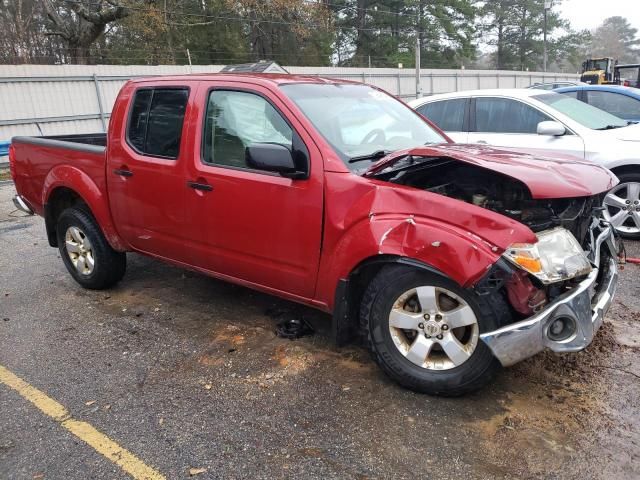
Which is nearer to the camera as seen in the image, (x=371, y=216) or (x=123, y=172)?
(x=371, y=216)

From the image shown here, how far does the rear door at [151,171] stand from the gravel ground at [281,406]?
2.27 feet

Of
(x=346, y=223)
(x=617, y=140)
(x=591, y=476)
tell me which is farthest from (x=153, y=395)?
(x=617, y=140)

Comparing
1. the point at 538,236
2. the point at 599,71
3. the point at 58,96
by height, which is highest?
the point at 599,71

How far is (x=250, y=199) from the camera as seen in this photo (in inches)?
138

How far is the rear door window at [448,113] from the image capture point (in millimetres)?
7035

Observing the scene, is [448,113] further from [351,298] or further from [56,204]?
[56,204]

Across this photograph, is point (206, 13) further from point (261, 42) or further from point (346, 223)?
point (346, 223)

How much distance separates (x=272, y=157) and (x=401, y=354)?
1.36m

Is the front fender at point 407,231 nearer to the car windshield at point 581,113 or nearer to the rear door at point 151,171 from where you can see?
the rear door at point 151,171

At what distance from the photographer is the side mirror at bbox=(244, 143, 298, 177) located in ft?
10.4

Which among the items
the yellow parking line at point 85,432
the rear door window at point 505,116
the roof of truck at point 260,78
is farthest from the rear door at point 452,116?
the yellow parking line at point 85,432

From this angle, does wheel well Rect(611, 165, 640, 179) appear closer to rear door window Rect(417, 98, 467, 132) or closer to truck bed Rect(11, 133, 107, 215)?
rear door window Rect(417, 98, 467, 132)

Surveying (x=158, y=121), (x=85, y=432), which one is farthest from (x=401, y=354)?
(x=158, y=121)

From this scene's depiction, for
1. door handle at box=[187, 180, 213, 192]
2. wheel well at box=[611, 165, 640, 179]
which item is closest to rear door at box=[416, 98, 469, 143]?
wheel well at box=[611, 165, 640, 179]
